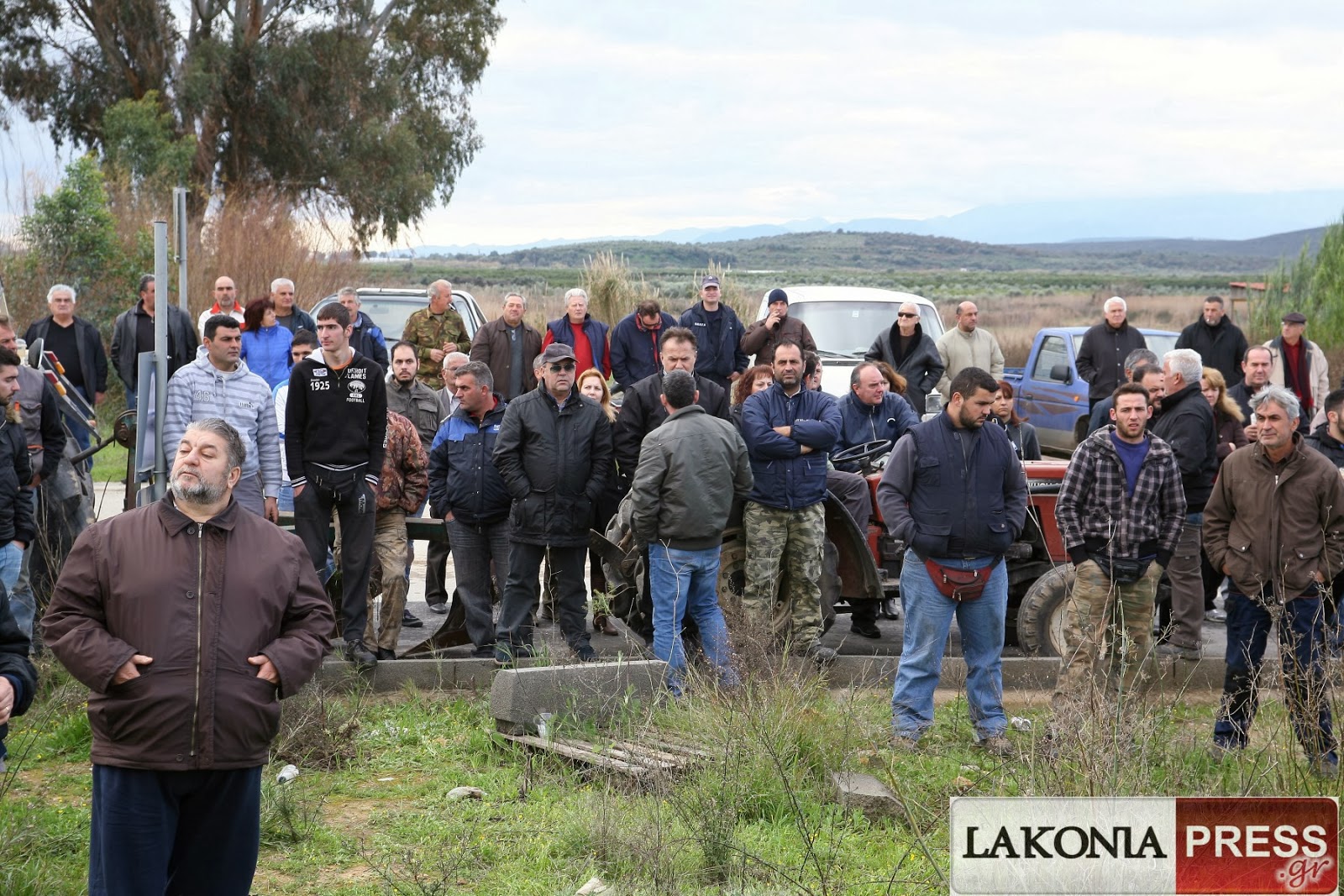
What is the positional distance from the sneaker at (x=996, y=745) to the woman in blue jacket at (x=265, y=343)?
6.53m

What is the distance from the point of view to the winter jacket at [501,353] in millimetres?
12734

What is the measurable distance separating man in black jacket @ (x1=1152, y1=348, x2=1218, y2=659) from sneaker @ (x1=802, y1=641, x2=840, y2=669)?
7.09 ft

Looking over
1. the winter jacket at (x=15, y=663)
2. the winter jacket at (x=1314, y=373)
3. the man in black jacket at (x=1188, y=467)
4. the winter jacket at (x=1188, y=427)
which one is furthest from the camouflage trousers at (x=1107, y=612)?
the winter jacket at (x=1314, y=373)

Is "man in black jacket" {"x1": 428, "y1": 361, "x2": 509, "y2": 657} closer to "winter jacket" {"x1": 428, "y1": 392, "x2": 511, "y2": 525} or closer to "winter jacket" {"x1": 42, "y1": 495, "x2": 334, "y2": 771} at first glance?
"winter jacket" {"x1": 428, "y1": 392, "x2": 511, "y2": 525}

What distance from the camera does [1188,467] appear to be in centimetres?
918

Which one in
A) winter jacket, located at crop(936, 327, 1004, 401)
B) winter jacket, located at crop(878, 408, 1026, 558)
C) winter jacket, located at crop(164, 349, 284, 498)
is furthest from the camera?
winter jacket, located at crop(936, 327, 1004, 401)

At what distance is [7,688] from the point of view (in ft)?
14.1

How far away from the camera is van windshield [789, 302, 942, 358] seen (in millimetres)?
15477

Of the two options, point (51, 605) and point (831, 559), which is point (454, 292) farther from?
point (51, 605)

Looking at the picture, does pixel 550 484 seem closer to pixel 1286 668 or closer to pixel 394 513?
pixel 394 513

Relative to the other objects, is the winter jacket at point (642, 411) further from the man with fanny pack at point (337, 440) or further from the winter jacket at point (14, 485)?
the winter jacket at point (14, 485)

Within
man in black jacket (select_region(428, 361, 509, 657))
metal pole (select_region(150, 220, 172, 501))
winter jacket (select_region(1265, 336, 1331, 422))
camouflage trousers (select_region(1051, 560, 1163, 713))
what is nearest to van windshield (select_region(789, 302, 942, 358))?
winter jacket (select_region(1265, 336, 1331, 422))

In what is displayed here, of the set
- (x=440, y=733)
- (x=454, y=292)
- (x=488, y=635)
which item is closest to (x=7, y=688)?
(x=440, y=733)

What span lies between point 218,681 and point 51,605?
615 millimetres
